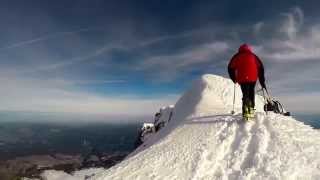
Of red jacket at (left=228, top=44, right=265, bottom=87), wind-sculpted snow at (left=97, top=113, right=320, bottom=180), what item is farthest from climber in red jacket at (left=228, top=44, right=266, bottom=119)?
wind-sculpted snow at (left=97, top=113, right=320, bottom=180)

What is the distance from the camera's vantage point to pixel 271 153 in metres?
14.5

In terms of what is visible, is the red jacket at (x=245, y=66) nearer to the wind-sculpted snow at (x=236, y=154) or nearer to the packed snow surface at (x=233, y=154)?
the packed snow surface at (x=233, y=154)

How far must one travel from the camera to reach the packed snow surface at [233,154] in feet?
44.8

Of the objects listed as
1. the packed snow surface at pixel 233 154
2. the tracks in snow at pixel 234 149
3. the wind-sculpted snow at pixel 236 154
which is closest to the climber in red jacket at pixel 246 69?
the packed snow surface at pixel 233 154

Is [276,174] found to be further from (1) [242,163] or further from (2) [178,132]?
(2) [178,132]

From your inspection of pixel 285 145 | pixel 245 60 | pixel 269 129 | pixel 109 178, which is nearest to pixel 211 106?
pixel 245 60

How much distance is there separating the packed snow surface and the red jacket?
221cm

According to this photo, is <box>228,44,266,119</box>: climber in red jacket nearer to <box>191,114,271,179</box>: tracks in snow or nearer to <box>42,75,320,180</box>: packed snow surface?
<box>42,75,320,180</box>: packed snow surface

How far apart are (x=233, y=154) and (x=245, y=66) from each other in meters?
6.17

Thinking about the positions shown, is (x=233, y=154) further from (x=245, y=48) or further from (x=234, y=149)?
(x=245, y=48)

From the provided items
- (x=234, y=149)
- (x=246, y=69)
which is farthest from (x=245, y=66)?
(x=234, y=149)

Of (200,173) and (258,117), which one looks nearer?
(200,173)

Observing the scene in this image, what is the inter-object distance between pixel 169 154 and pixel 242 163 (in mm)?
3521

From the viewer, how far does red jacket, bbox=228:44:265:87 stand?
1948cm
